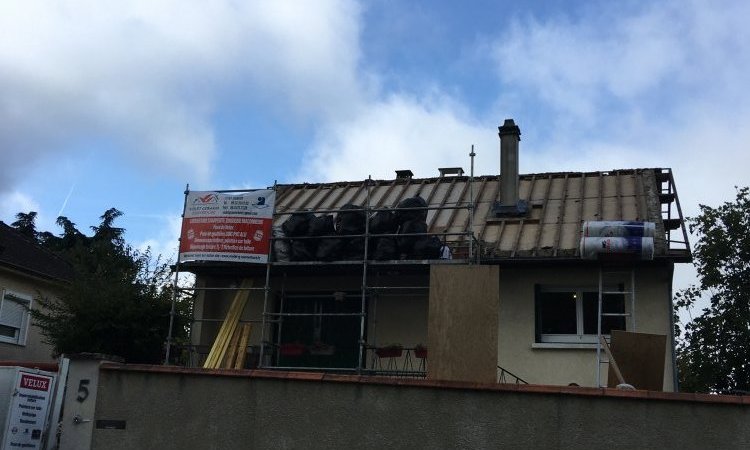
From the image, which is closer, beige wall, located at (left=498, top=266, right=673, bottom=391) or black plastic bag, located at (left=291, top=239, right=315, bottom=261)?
beige wall, located at (left=498, top=266, right=673, bottom=391)

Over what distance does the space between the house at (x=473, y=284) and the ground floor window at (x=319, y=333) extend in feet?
0.09

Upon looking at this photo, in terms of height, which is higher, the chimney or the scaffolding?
the chimney

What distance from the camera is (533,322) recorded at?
44.5ft

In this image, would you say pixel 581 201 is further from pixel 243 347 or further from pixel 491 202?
pixel 243 347

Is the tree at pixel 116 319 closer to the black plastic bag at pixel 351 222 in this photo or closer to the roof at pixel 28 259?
the black plastic bag at pixel 351 222

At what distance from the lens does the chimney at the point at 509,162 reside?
15.4 m

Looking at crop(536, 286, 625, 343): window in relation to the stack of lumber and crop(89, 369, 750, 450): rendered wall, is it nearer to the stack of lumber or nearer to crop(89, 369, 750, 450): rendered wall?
crop(89, 369, 750, 450): rendered wall

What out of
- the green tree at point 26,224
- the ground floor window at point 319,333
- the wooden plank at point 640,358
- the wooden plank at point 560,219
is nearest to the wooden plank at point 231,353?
the ground floor window at point 319,333

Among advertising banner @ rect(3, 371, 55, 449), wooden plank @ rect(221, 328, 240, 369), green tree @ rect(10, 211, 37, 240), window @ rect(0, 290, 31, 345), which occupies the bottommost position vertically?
advertising banner @ rect(3, 371, 55, 449)

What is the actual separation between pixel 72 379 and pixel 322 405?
11.5 ft

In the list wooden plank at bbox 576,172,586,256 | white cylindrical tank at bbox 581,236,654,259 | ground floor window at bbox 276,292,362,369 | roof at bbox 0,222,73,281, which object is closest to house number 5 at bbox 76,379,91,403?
ground floor window at bbox 276,292,362,369

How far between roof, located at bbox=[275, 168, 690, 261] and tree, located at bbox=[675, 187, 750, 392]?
10602mm

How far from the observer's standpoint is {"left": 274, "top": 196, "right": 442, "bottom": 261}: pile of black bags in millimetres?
13672

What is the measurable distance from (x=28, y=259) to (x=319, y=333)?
13.4 metres
